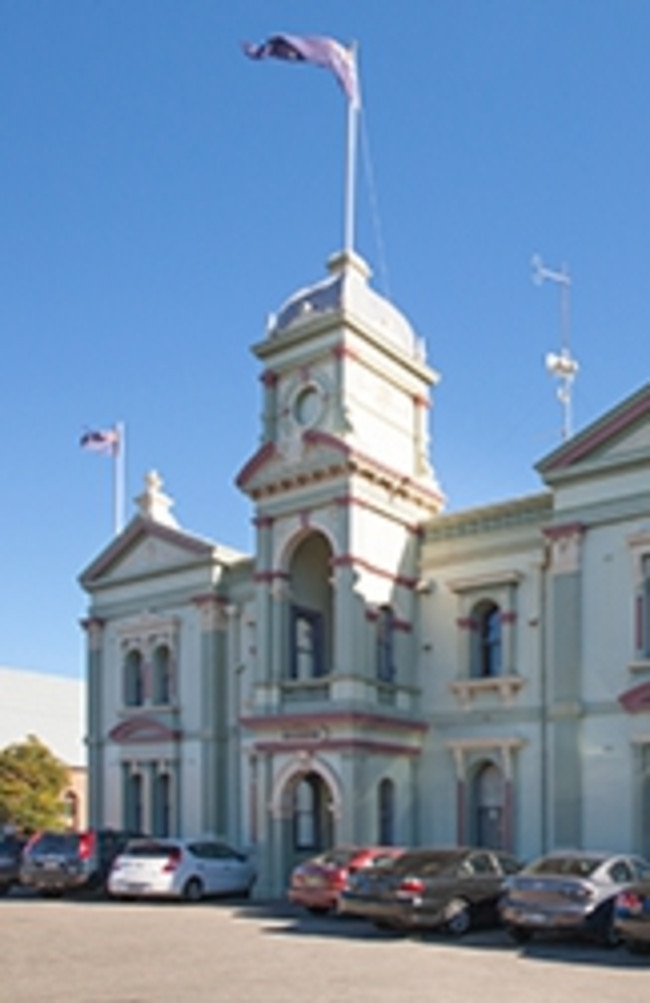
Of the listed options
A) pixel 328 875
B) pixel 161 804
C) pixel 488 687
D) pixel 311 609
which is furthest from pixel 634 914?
pixel 161 804

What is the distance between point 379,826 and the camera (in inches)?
1084

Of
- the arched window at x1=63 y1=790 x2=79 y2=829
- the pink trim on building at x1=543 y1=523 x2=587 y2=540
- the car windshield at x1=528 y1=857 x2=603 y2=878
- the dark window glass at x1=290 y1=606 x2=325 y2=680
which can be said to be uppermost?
the pink trim on building at x1=543 y1=523 x2=587 y2=540

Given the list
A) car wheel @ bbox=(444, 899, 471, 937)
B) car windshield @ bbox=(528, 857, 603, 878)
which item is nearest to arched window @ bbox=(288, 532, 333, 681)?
car wheel @ bbox=(444, 899, 471, 937)

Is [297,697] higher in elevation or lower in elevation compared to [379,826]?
higher

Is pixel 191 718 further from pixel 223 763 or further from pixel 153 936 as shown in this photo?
pixel 153 936

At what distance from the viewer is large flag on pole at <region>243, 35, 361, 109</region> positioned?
28859 millimetres

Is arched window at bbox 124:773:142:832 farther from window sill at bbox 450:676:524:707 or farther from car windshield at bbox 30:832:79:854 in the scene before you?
window sill at bbox 450:676:524:707

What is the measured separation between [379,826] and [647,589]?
7.88m

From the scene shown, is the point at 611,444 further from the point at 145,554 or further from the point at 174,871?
the point at 145,554

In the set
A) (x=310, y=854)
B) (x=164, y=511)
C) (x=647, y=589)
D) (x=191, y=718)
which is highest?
(x=164, y=511)

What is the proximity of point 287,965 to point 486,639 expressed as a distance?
13164 mm

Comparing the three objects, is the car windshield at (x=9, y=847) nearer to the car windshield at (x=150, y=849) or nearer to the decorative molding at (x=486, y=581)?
the car windshield at (x=150, y=849)

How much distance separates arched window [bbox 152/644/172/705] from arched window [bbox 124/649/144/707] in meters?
0.61

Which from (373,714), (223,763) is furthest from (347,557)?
(223,763)
